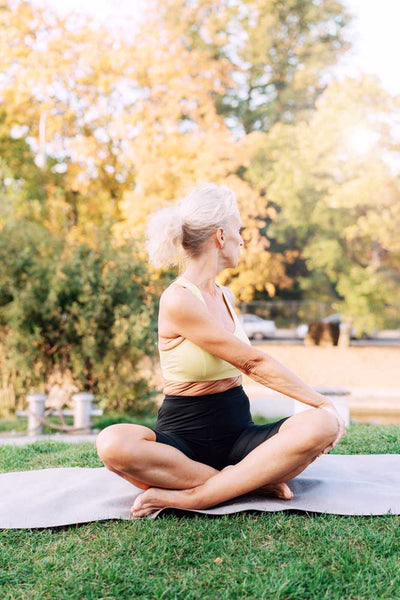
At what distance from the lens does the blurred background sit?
22.5 feet

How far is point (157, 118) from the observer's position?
476 inches

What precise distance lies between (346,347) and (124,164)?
25.5ft

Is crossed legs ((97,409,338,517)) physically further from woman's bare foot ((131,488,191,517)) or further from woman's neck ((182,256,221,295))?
woman's neck ((182,256,221,295))

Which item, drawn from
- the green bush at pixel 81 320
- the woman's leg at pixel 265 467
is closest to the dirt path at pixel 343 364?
the green bush at pixel 81 320

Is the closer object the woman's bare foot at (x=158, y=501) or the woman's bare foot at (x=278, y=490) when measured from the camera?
the woman's bare foot at (x=158, y=501)

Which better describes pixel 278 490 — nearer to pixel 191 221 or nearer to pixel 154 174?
pixel 191 221

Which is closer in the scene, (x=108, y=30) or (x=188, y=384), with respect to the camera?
(x=188, y=384)

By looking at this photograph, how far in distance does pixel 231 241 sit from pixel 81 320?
4120mm

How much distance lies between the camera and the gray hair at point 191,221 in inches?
108

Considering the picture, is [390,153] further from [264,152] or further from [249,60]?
[249,60]

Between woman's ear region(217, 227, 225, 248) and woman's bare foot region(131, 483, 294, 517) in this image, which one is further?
woman's ear region(217, 227, 225, 248)

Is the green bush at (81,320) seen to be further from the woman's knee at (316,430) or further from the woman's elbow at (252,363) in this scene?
the woman's knee at (316,430)

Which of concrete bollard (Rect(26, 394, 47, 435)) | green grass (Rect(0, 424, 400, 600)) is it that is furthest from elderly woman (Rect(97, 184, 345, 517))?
concrete bollard (Rect(26, 394, 47, 435))

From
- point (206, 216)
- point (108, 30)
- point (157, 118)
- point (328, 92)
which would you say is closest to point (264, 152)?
point (328, 92)
